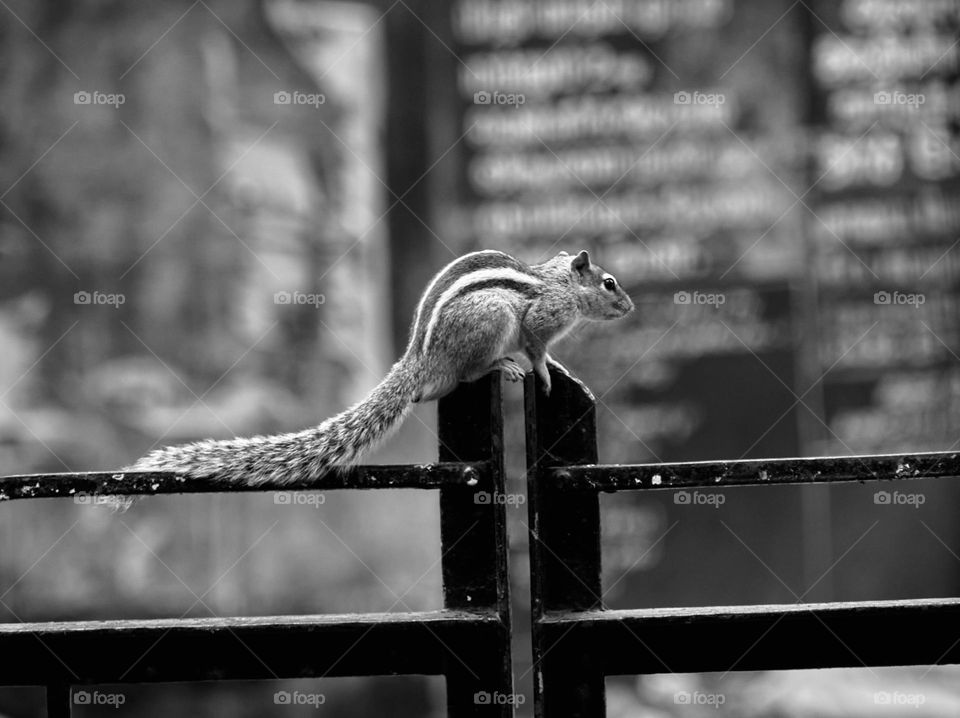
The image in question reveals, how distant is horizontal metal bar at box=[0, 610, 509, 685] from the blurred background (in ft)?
11.4

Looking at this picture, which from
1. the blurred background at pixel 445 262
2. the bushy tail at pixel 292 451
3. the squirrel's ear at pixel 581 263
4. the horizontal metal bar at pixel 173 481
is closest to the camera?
the horizontal metal bar at pixel 173 481

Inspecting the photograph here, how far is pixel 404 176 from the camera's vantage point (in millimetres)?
5266

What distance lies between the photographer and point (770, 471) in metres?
1.67

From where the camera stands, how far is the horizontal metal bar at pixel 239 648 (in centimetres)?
165

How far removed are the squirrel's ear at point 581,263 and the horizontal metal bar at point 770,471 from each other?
1600mm

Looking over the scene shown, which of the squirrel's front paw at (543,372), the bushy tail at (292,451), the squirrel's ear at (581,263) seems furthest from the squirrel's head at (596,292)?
the bushy tail at (292,451)

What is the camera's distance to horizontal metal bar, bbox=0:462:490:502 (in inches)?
63.6

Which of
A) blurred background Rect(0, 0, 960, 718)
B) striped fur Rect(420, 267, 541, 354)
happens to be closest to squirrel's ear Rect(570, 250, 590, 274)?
striped fur Rect(420, 267, 541, 354)

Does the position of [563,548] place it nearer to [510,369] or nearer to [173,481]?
[173,481]

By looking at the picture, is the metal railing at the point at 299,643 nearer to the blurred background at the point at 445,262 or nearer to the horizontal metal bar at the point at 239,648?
the horizontal metal bar at the point at 239,648

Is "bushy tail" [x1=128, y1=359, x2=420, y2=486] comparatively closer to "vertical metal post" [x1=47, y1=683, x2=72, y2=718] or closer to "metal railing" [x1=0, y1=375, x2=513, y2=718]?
"metal railing" [x1=0, y1=375, x2=513, y2=718]

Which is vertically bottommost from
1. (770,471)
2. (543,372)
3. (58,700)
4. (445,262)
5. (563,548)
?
(58,700)

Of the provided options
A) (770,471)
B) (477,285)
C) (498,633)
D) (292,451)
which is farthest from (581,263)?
(498,633)

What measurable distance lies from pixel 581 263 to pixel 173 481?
72.4 inches
